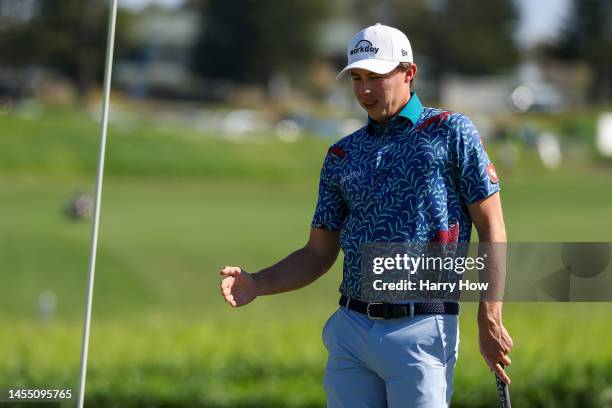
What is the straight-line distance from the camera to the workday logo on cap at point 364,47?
4.07 metres

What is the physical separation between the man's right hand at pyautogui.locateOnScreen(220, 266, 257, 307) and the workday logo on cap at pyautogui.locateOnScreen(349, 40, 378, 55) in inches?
31.5

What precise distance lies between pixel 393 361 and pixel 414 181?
560 mm

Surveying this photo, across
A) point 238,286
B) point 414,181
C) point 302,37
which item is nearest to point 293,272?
point 238,286

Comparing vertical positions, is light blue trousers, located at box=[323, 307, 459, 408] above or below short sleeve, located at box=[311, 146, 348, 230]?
below

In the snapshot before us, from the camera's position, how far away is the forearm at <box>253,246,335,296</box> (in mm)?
4391

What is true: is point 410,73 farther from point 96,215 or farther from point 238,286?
point 96,215

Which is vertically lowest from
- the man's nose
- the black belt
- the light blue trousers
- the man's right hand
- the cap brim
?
the light blue trousers

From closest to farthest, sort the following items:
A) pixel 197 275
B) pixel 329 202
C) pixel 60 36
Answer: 1. pixel 329 202
2. pixel 197 275
3. pixel 60 36

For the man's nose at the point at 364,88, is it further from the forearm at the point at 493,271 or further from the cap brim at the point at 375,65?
the forearm at the point at 493,271

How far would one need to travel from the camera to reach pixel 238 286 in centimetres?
429

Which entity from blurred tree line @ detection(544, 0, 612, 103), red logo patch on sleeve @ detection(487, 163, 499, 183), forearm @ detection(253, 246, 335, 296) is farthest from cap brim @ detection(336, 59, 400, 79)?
blurred tree line @ detection(544, 0, 612, 103)

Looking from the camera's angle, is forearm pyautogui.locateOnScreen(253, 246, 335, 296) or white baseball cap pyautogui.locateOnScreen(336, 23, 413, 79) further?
forearm pyautogui.locateOnScreen(253, 246, 335, 296)

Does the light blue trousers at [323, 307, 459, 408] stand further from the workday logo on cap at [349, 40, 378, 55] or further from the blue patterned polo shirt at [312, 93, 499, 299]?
the workday logo on cap at [349, 40, 378, 55]

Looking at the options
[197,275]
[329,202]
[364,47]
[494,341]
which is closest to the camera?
[494,341]
